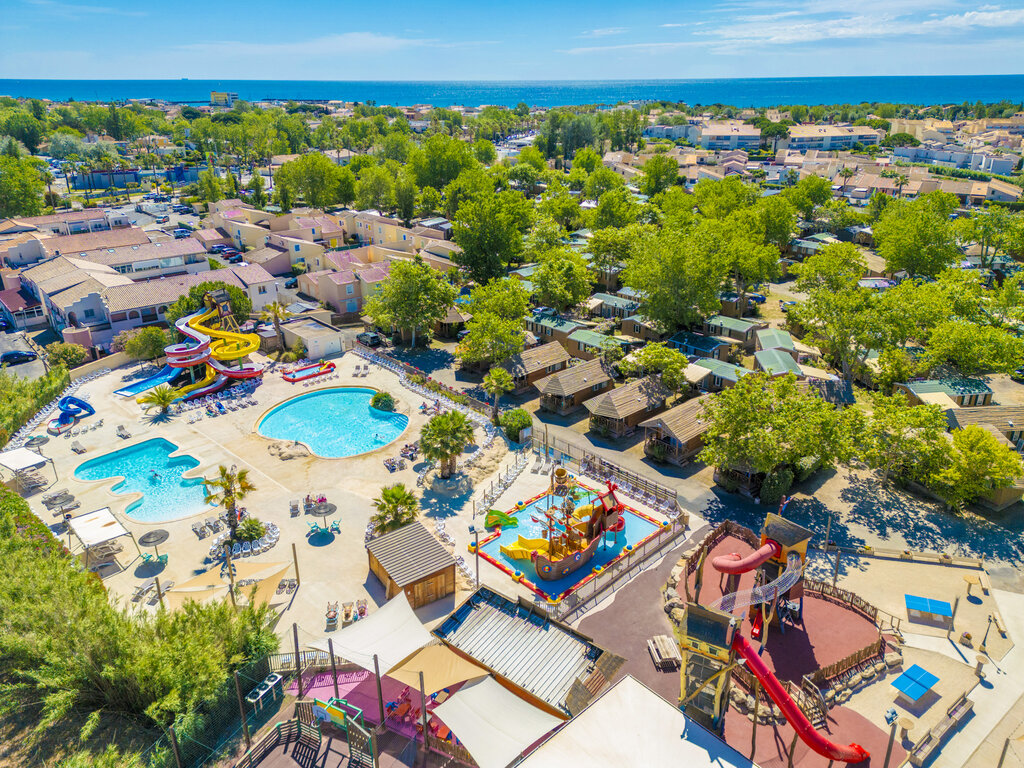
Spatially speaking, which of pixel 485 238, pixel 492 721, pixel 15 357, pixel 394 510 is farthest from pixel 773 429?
pixel 15 357

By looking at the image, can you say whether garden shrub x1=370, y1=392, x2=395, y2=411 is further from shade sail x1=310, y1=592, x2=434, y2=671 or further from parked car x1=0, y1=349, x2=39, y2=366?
parked car x1=0, y1=349, x2=39, y2=366

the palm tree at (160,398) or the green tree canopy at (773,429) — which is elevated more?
the green tree canopy at (773,429)

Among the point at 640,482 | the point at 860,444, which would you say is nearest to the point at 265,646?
the point at 640,482

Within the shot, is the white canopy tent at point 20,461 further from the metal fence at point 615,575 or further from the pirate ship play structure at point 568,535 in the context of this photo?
the metal fence at point 615,575

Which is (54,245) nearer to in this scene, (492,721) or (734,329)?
(734,329)

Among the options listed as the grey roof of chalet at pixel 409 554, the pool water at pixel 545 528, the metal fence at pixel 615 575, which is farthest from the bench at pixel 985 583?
the grey roof of chalet at pixel 409 554

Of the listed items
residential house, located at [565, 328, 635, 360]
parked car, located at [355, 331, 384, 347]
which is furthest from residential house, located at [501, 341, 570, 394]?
parked car, located at [355, 331, 384, 347]

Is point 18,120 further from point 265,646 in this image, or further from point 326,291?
point 265,646
